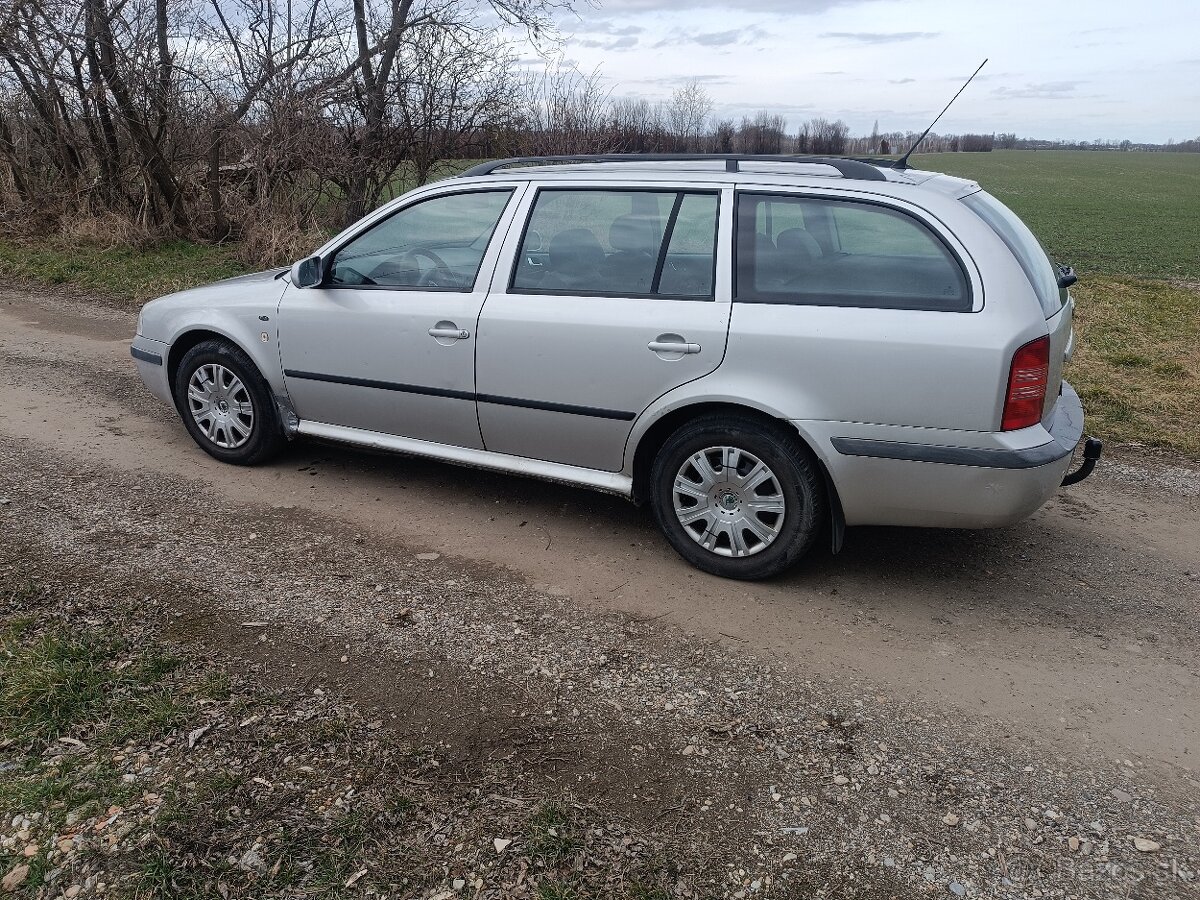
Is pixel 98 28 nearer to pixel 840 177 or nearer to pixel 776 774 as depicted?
pixel 840 177

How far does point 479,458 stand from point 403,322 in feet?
2.56

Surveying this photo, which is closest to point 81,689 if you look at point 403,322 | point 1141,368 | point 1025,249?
point 403,322

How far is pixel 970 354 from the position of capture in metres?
3.56

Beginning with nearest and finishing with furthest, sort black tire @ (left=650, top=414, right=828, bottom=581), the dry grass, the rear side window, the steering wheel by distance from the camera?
the rear side window < black tire @ (left=650, top=414, right=828, bottom=581) < the steering wheel < the dry grass

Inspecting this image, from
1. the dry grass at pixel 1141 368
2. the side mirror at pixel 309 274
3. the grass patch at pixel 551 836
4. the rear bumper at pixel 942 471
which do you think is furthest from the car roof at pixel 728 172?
the dry grass at pixel 1141 368

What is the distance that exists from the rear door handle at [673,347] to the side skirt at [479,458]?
2.17 ft

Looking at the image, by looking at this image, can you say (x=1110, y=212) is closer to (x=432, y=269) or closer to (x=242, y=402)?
(x=432, y=269)

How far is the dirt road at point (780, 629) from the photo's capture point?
2797 millimetres

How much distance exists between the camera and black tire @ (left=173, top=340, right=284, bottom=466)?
528 cm

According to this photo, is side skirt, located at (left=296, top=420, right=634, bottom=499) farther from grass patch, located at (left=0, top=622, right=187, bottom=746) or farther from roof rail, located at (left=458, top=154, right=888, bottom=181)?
grass patch, located at (left=0, top=622, right=187, bottom=746)

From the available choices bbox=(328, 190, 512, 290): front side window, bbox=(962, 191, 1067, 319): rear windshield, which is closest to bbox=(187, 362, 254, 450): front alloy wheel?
bbox=(328, 190, 512, 290): front side window

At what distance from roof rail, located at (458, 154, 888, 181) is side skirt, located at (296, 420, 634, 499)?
1.45 m

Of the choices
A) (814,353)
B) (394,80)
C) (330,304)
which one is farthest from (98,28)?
Answer: (814,353)

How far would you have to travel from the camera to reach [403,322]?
4668mm
